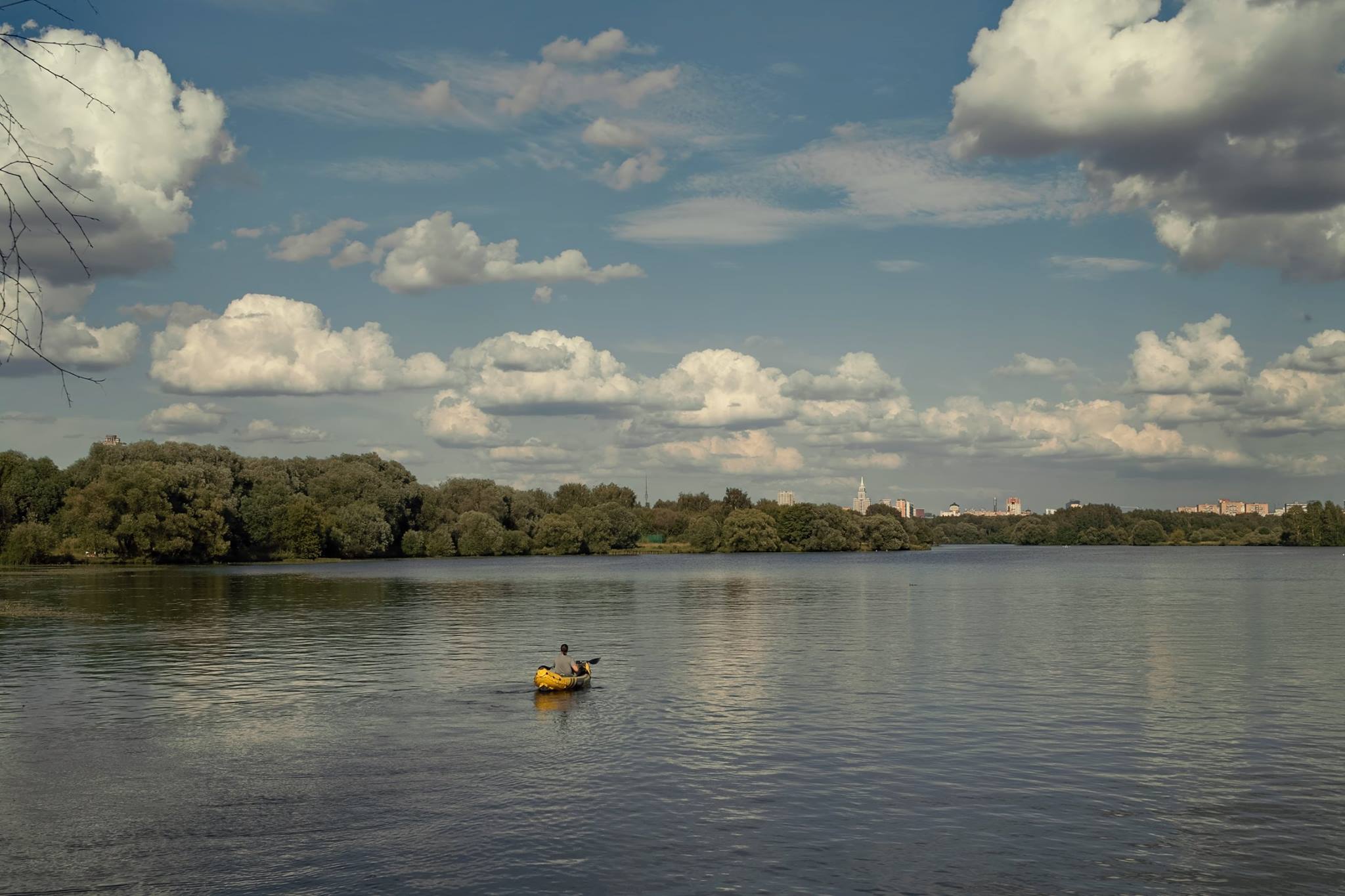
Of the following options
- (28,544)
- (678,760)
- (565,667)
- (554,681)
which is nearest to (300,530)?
(28,544)

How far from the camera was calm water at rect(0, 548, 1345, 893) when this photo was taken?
2269 cm

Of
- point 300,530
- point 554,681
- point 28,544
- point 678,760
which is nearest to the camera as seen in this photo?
point 678,760

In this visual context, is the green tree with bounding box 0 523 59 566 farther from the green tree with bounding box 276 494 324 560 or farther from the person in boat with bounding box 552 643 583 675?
the person in boat with bounding box 552 643 583 675

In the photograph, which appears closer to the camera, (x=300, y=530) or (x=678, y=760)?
(x=678, y=760)

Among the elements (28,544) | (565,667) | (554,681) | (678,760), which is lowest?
(678,760)

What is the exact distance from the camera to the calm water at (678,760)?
2269 centimetres

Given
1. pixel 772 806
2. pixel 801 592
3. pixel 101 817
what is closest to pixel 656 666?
pixel 772 806

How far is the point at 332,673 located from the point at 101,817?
25217mm

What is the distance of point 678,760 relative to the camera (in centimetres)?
3231

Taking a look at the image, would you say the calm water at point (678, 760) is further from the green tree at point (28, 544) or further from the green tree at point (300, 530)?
the green tree at point (300, 530)

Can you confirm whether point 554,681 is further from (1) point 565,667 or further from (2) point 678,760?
(2) point 678,760

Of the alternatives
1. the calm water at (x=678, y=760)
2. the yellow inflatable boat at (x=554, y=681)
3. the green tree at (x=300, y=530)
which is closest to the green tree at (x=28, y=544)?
the green tree at (x=300, y=530)

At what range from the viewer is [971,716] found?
39.8 meters

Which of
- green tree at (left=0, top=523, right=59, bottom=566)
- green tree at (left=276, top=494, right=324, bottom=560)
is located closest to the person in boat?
green tree at (left=0, top=523, right=59, bottom=566)
